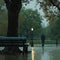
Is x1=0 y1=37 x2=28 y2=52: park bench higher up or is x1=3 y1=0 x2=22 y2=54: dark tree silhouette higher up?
x1=3 y1=0 x2=22 y2=54: dark tree silhouette

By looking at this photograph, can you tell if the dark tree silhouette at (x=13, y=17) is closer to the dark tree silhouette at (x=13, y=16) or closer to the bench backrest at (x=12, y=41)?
the dark tree silhouette at (x=13, y=16)

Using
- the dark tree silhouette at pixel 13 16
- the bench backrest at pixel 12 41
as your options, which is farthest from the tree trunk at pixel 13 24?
the bench backrest at pixel 12 41

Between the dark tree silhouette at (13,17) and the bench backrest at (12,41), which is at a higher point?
the dark tree silhouette at (13,17)

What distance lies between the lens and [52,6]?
2680 centimetres

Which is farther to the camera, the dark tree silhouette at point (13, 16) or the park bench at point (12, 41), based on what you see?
the dark tree silhouette at point (13, 16)

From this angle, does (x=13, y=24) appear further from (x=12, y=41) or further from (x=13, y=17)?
(x=12, y=41)

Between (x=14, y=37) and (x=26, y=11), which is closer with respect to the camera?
(x=14, y=37)

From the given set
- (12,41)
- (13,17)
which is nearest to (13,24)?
(13,17)

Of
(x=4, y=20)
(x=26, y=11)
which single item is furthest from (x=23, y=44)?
(x=26, y=11)

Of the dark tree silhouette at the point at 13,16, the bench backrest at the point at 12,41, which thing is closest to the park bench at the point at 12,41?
the bench backrest at the point at 12,41

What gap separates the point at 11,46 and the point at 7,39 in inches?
23.0

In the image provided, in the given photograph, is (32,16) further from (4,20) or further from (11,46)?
(11,46)

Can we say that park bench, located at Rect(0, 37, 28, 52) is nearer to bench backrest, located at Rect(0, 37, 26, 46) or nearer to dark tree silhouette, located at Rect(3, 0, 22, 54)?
bench backrest, located at Rect(0, 37, 26, 46)

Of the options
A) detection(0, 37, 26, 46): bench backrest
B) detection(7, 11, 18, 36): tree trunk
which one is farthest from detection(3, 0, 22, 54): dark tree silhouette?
detection(0, 37, 26, 46): bench backrest
